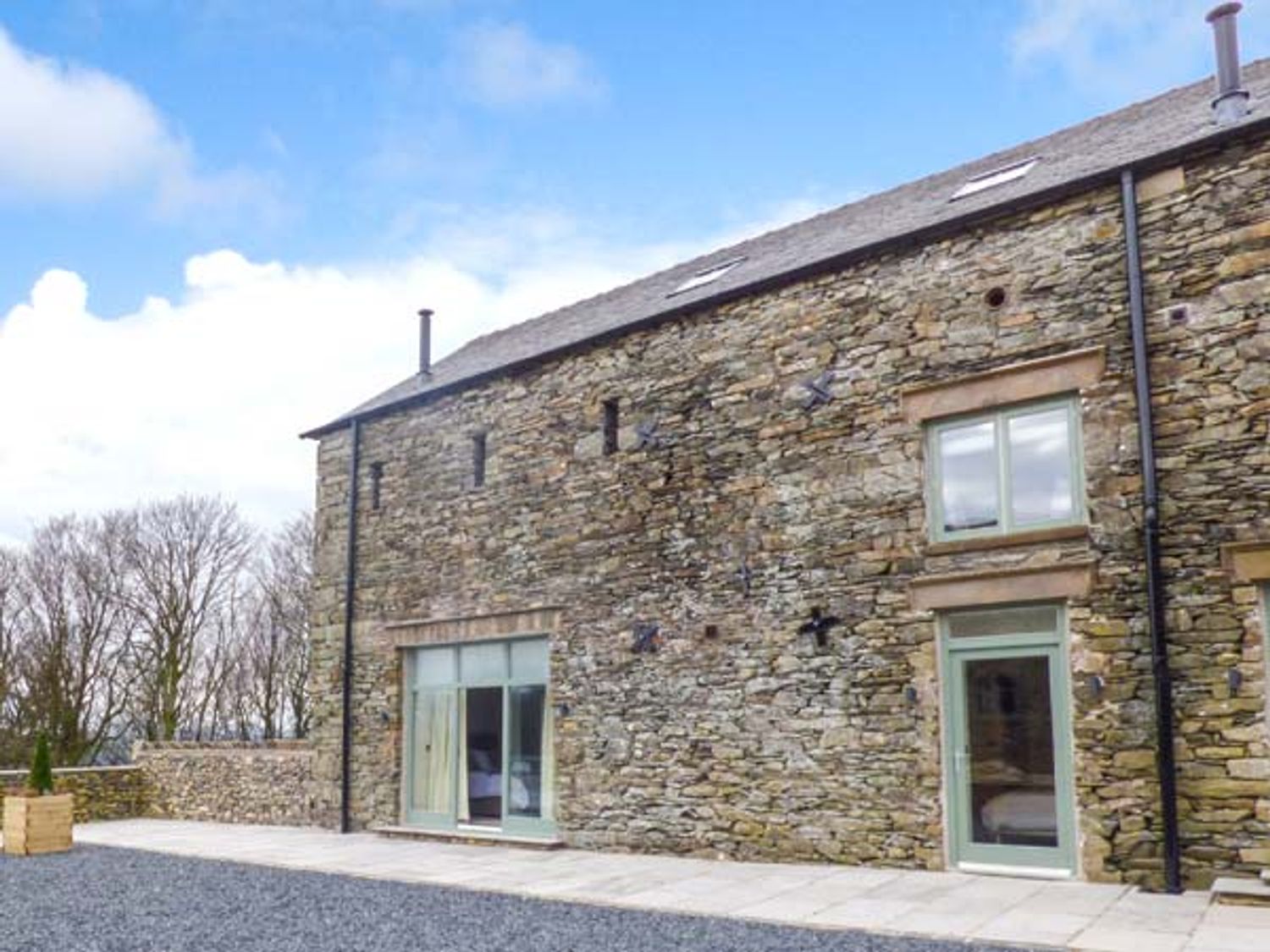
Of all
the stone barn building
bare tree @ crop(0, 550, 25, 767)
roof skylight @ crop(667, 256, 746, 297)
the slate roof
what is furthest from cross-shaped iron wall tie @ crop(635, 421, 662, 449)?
bare tree @ crop(0, 550, 25, 767)

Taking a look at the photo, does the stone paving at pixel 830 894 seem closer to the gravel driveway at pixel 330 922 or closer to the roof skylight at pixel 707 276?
the gravel driveway at pixel 330 922

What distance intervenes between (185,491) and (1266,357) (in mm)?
31596

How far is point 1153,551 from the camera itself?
26.1 ft

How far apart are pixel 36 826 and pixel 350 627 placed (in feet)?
13.3

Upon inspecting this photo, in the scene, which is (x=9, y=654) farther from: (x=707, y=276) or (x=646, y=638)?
(x=646, y=638)

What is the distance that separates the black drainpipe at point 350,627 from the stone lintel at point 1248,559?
10011mm

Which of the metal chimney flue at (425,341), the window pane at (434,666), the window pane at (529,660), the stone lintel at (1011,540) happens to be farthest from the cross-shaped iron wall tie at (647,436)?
the metal chimney flue at (425,341)

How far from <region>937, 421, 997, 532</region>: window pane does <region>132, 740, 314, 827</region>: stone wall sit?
935cm

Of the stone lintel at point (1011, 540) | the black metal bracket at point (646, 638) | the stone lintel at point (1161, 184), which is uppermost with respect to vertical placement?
the stone lintel at point (1161, 184)

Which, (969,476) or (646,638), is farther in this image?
(646,638)

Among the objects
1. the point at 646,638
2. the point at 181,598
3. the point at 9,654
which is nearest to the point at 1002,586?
the point at 646,638

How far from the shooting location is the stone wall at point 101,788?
16.7 metres

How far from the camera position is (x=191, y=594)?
1253 inches

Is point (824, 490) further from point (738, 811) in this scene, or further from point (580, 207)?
point (580, 207)
